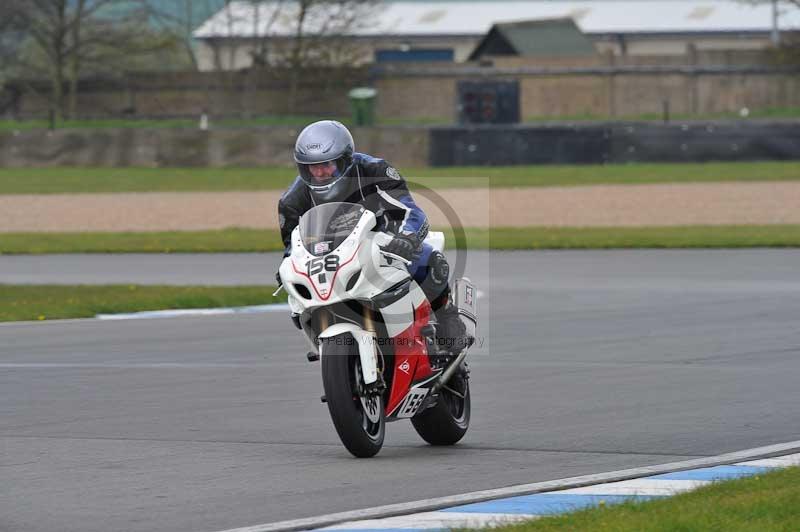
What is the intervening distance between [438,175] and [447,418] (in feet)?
91.9

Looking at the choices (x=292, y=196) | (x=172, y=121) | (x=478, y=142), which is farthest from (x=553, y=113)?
(x=292, y=196)

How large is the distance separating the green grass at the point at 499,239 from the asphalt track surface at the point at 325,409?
5932mm

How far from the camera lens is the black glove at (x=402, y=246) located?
7871mm

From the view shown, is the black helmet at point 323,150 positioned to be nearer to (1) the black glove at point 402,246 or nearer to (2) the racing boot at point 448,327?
(1) the black glove at point 402,246

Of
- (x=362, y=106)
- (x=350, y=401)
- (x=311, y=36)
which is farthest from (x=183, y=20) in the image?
(x=350, y=401)

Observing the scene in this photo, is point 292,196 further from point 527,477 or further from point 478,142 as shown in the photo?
point 478,142

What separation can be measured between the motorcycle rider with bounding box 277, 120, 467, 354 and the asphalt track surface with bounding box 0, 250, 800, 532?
94 centimetres

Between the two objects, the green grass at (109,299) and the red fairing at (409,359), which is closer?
the red fairing at (409,359)

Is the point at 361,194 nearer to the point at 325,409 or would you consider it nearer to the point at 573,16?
the point at 325,409

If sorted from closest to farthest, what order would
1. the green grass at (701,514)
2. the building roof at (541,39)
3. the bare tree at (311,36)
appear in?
the green grass at (701,514)
the bare tree at (311,36)
the building roof at (541,39)

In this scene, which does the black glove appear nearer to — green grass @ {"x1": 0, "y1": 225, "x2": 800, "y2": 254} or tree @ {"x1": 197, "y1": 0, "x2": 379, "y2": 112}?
green grass @ {"x1": 0, "y1": 225, "x2": 800, "y2": 254}

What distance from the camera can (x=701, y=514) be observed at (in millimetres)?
6223

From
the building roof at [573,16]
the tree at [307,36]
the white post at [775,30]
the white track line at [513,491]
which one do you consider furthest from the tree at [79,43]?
the white track line at [513,491]

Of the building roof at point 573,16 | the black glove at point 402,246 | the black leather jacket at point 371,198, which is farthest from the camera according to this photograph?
the building roof at point 573,16
